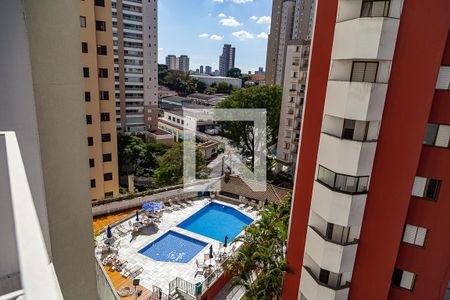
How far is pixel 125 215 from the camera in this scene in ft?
58.3

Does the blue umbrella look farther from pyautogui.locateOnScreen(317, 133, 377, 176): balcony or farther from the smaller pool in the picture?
pyautogui.locateOnScreen(317, 133, 377, 176): balcony

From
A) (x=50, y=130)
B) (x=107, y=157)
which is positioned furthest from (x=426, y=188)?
(x=107, y=157)

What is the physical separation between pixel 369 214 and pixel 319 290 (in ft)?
8.75

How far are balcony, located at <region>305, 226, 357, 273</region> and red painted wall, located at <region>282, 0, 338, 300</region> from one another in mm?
→ 755

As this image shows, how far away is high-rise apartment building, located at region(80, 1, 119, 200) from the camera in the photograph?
16.1 metres

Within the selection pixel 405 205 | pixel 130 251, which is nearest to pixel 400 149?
pixel 405 205

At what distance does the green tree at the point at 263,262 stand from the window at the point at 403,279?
316 cm

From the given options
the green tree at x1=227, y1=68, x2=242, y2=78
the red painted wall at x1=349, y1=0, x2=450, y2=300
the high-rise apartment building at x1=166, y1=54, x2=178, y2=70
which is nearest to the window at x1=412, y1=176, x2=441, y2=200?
the red painted wall at x1=349, y1=0, x2=450, y2=300

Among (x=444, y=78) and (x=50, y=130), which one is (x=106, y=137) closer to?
(x=50, y=130)

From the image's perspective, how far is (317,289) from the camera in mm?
7945

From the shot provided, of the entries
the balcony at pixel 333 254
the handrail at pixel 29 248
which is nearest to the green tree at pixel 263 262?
the balcony at pixel 333 254

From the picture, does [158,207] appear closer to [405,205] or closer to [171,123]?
[405,205]

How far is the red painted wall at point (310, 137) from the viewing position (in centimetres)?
741

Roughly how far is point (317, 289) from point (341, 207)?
265 cm
